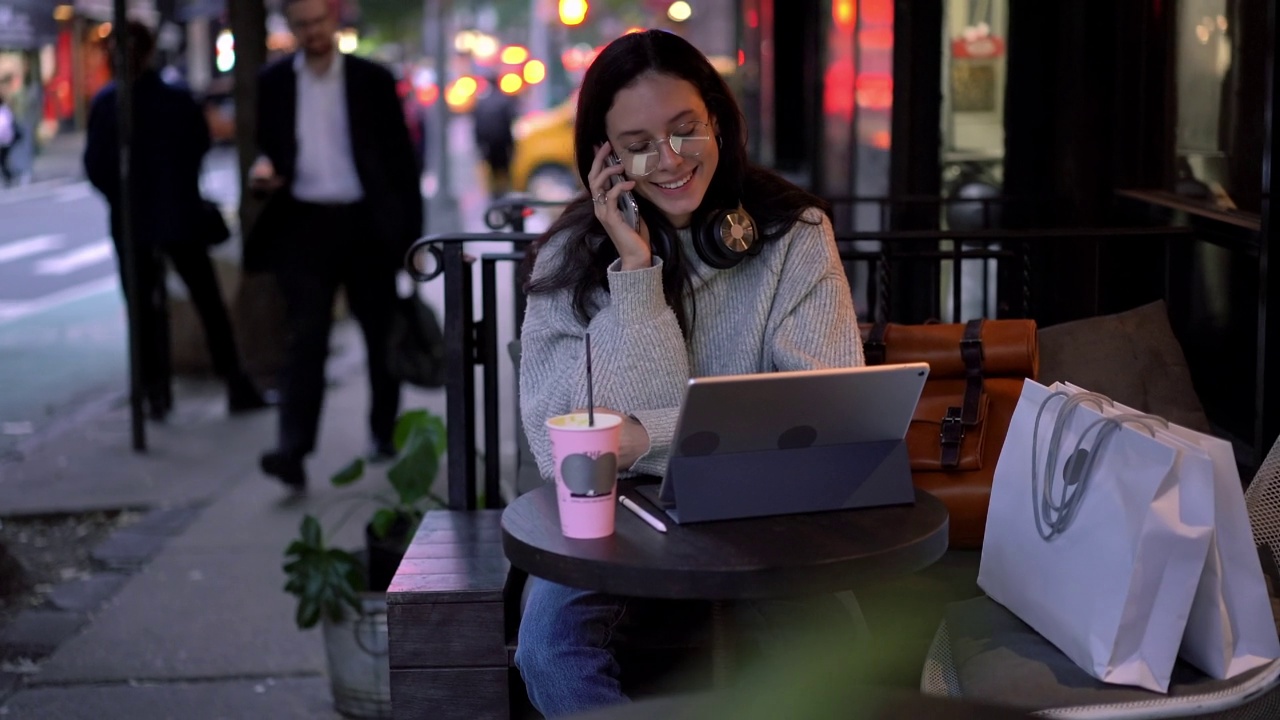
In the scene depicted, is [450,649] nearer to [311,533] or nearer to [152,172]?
[311,533]

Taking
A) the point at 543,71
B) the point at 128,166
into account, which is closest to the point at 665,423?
the point at 128,166

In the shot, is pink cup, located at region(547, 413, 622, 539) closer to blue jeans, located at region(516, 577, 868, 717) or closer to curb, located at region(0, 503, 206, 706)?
blue jeans, located at region(516, 577, 868, 717)

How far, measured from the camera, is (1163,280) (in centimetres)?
446

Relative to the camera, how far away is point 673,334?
2855 millimetres

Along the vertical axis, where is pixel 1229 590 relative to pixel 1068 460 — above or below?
below

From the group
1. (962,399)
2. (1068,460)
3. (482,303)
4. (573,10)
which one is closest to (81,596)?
(482,303)

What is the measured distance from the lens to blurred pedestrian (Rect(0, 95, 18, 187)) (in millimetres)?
22358

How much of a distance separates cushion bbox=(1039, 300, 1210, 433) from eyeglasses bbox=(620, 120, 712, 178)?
112 centimetres

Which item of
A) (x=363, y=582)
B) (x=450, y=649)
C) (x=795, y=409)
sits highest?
(x=795, y=409)

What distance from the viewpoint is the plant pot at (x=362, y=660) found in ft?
Answer: 12.9

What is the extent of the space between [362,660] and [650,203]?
5.49 feet

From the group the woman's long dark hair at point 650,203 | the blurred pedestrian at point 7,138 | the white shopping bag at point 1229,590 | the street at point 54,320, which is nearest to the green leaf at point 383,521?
the woman's long dark hair at point 650,203

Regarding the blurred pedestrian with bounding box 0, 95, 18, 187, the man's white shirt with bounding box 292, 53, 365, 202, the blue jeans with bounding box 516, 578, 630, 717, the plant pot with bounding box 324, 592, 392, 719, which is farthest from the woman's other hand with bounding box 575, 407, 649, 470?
the blurred pedestrian with bounding box 0, 95, 18, 187

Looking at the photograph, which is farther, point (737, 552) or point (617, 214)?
point (617, 214)
